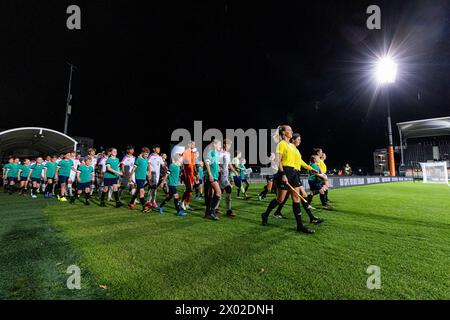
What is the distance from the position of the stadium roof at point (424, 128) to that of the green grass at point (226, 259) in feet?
126

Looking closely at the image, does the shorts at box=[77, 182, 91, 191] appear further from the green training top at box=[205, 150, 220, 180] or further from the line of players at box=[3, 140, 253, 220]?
the green training top at box=[205, 150, 220, 180]

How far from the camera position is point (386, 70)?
2611 centimetres

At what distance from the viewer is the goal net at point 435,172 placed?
21359 mm

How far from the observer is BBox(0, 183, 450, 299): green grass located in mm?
2293

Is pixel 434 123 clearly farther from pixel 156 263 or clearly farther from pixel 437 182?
pixel 156 263

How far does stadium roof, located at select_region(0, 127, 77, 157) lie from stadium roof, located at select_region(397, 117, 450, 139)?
43.3 m

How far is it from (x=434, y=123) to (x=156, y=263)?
45.2 m

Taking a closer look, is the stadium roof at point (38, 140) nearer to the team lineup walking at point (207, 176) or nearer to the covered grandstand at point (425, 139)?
the team lineup walking at point (207, 176)

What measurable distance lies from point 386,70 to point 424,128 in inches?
693

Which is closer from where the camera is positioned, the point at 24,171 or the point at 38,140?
the point at 24,171

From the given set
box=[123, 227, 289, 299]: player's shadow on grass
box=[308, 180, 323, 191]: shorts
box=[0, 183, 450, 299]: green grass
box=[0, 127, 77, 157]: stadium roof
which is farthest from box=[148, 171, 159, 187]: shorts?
box=[0, 127, 77, 157]: stadium roof

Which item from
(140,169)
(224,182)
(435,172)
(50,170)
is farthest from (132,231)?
(435,172)

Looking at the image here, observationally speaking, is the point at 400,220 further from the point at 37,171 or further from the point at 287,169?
the point at 37,171

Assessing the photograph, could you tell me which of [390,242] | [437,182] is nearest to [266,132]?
[437,182]
